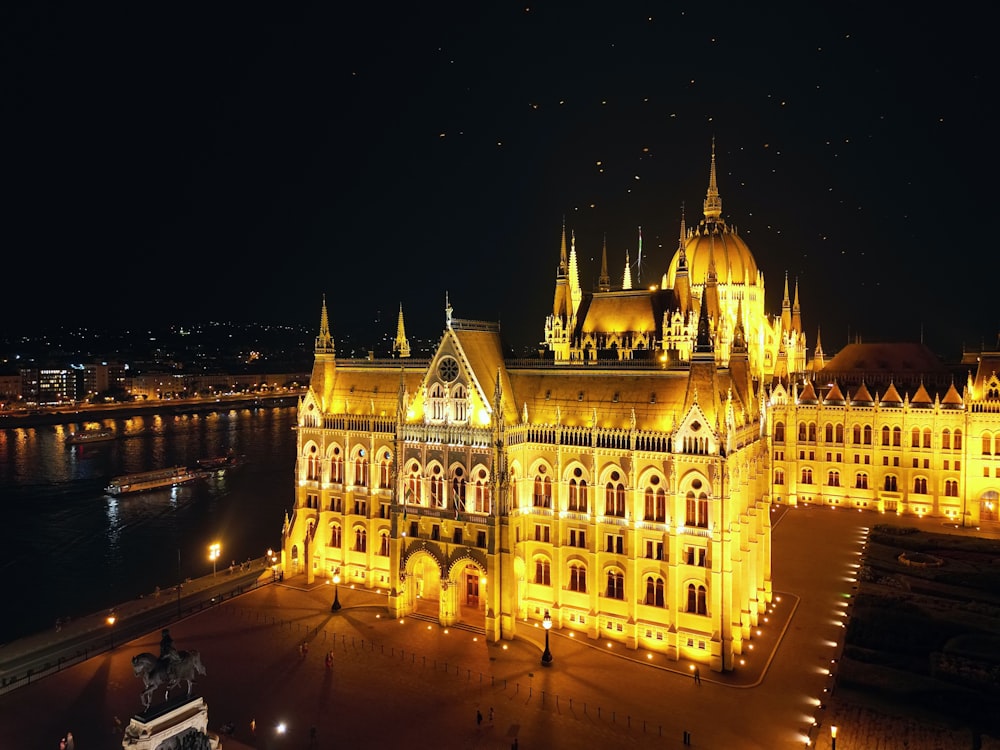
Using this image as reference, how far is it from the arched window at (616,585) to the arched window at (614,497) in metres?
3.30

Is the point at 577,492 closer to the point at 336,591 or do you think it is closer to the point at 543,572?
the point at 543,572

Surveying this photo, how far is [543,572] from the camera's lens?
43.1 metres

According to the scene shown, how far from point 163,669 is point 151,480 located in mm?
76528

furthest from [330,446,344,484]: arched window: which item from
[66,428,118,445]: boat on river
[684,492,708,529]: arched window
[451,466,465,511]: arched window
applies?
[66,428,118,445]: boat on river

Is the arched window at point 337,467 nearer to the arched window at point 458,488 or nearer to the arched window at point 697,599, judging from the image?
the arched window at point 458,488

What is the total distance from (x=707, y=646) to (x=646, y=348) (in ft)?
91.7

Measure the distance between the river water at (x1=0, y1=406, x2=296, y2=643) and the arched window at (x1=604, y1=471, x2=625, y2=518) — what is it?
3585cm

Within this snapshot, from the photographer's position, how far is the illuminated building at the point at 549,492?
3858 centimetres

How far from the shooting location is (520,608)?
4316cm

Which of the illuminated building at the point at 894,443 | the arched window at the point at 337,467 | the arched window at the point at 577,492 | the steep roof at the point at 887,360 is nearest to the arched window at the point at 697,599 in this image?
the arched window at the point at 577,492

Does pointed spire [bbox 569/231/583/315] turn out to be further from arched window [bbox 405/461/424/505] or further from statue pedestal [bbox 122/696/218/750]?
A: statue pedestal [bbox 122/696/218/750]

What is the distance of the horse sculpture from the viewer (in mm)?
22984

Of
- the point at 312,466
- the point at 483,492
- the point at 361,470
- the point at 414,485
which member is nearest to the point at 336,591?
the point at 414,485

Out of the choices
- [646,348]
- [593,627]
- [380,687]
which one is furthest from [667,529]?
[646,348]
